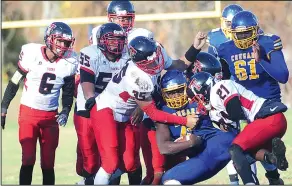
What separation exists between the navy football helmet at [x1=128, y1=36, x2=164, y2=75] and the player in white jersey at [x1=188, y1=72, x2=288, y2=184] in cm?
36

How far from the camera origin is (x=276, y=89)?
7891 mm

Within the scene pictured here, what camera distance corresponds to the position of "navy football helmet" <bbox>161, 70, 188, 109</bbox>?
7.07 metres

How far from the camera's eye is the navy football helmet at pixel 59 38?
788cm

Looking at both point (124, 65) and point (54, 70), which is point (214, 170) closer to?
point (124, 65)

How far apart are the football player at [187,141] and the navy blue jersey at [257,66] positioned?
80 centimetres

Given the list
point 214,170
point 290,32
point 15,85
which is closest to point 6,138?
point 15,85

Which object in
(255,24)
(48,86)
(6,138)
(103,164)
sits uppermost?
(255,24)

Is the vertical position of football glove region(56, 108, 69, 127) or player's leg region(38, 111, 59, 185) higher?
football glove region(56, 108, 69, 127)

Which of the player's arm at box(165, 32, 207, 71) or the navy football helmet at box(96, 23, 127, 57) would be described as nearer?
the navy football helmet at box(96, 23, 127, 57)

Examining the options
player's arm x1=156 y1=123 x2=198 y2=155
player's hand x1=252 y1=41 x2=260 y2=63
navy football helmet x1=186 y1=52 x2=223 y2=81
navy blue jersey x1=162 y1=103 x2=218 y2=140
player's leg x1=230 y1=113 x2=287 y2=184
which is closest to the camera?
player's leg x1=230 y1=113 x2=287 y2=184

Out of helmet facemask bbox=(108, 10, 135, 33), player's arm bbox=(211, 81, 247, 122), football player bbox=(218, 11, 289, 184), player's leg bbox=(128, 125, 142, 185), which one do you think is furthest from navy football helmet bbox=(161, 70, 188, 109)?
helmet facemask bbox=(108, 10, 135, 33)

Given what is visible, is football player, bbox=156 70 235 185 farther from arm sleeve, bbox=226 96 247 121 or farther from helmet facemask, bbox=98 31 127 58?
helmet facemask, bbox=98 31 127 58

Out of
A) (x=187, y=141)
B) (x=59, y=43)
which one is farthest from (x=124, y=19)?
(x=187, y=141)

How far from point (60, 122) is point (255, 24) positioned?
6.39 feet
